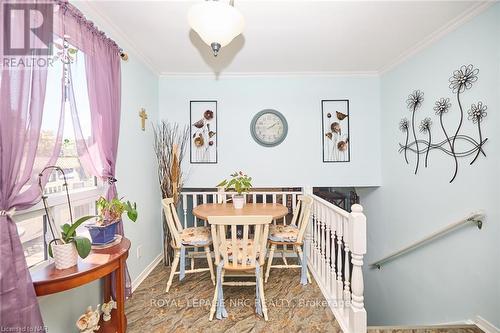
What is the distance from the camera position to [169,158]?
3.13 metres

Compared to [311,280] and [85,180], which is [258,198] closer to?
[311,280]

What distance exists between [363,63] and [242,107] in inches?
69.6

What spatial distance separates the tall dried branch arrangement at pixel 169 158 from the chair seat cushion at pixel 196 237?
54cm

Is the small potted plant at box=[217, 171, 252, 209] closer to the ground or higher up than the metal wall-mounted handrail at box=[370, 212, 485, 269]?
higher up

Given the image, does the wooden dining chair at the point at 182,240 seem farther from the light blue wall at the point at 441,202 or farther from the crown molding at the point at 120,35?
the light blue wall at the point at 441,202

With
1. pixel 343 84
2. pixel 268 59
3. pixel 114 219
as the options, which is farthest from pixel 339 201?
pixel 114 219

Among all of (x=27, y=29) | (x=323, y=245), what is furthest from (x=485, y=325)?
(x=27, y=29)

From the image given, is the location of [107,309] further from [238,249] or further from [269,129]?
[269,129]

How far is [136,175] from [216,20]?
1.93 meters

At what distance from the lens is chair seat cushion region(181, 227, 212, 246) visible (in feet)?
8.00

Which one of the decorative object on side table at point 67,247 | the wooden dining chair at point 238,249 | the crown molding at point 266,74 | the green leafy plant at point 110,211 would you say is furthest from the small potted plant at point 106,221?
the crown molding at point 266,74

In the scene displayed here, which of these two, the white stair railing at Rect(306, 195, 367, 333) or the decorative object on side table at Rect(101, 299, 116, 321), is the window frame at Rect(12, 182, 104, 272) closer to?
the decorative object on side table at Rect(101, 299, 116, 321)

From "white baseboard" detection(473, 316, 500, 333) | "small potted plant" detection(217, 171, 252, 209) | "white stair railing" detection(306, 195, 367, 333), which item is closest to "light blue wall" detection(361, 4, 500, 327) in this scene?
"white baseboard" detection(473, 316, 500, 333)

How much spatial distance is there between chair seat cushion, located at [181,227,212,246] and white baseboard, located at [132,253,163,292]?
28.5 inches
